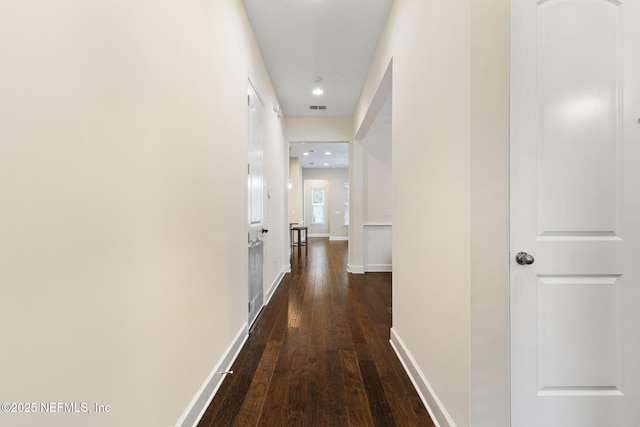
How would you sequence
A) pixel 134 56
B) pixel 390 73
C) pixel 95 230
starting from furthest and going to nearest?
pixel 390 73 → pixel 134 56 → pixel 95 230

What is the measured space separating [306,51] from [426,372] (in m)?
3.28

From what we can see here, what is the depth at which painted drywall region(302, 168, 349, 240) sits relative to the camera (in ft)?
39.0

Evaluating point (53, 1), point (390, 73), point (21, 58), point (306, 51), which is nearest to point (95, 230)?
point (21, 58)

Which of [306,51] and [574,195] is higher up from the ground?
[306,51]

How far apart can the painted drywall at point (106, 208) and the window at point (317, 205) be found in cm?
1053

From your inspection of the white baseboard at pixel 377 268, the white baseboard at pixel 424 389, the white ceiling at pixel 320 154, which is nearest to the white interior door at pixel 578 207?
the white baseboard at pixel 424 389

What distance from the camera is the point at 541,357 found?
1.28 m

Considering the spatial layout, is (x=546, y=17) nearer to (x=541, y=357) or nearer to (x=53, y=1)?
(x=541, y=357)

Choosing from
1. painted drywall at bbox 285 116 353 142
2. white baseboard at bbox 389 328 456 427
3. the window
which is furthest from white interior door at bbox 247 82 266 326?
the window

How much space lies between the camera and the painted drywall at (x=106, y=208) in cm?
69

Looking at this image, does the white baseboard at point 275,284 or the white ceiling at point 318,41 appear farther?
the white baseboard at point 275,284

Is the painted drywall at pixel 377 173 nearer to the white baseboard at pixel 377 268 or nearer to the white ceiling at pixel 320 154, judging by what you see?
the white baseboard at pixel 377 268

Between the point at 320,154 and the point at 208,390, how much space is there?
773 centimetres

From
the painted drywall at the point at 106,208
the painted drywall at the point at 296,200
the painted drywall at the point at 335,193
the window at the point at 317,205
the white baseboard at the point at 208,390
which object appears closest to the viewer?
the painted drywall at the point at 106,208
